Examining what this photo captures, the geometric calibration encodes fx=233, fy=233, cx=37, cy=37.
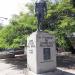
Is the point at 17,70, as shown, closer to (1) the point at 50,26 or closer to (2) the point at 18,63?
(2) the point at 18,63

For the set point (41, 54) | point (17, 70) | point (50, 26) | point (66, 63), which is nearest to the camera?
point (41, 54)

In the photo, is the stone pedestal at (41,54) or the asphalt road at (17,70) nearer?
the stone pedestal at (41,54)

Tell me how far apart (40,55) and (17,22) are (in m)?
8.84

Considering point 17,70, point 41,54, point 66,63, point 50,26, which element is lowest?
point 17,70

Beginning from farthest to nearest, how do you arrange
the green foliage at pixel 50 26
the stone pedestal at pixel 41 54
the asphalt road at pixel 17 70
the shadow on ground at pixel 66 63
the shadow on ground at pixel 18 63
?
the green foliage at pixel 50 26, the shadow on ground at pixel 18 63, the shadow on ground at pixel 66 63, the asphalt road at pixel 17 70, the stone pedestal at pixel 41 54

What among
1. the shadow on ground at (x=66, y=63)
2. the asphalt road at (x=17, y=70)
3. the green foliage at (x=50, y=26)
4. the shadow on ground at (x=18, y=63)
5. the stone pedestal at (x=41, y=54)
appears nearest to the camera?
the stone pedestal at (x=41, y=54)

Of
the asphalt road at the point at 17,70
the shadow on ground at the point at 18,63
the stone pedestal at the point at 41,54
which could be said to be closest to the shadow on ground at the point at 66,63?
the asphalt road at the point at 17,70

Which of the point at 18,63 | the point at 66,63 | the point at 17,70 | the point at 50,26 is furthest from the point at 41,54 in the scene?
the point at 18,63

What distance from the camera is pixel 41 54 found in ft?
48.0

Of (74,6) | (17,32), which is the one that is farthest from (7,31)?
(74,6)

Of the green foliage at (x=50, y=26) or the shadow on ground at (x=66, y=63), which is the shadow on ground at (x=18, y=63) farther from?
the shadow on ground at (x=66, y=63)

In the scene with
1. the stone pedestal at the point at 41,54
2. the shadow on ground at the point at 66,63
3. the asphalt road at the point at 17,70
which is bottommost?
the asphalt road at the point at 17,70

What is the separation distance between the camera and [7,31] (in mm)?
22234

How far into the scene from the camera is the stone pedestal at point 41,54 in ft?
47.6
